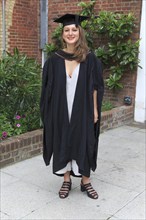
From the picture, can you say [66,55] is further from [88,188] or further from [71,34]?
[88,188]

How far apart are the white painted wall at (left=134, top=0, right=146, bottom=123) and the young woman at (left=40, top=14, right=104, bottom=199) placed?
11.3 ft

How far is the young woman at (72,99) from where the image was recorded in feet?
9.89

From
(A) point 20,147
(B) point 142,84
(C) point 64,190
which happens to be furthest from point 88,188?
(B) point 142,84

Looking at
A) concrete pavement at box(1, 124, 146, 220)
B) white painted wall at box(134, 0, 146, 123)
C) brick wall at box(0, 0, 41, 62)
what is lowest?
concrete pavement at box(1, 124, 146, 220)

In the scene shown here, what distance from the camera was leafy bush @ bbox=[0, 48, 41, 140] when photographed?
14.8ft

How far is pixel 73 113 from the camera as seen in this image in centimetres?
305

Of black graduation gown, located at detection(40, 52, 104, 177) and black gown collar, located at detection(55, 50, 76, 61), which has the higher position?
black gown collar, located at detection(55, 50, 76, 61)

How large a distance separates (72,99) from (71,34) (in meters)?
0.64

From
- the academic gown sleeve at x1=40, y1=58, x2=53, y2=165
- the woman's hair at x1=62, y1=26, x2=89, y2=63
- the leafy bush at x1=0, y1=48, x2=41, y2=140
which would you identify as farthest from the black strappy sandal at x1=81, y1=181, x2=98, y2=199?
the leafy bush at x1=0, y1=48, x2=41, y2=140

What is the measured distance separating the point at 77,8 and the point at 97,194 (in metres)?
4.98

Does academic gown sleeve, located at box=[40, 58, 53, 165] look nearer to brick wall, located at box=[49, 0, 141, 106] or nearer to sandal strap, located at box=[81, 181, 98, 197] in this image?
sandal strap, located at box=[81, 181, 98, 197]

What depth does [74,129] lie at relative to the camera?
309 cm

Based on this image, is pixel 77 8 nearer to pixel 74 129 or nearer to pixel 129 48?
pixel 129 48

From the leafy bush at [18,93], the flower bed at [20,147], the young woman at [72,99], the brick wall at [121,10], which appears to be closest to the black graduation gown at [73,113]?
the young woman at [72,99]
